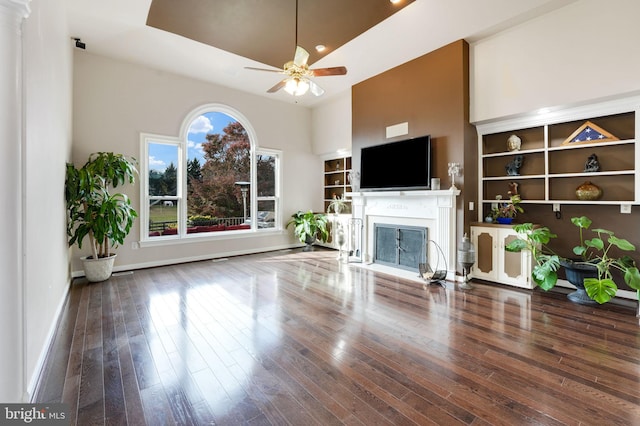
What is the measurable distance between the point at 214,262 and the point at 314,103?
14.8ft

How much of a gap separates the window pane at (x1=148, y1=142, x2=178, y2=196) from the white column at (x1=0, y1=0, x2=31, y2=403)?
13.9 feet

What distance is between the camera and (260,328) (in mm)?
2795

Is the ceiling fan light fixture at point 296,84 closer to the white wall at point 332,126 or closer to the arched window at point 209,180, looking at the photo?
the arched window at point 209,180

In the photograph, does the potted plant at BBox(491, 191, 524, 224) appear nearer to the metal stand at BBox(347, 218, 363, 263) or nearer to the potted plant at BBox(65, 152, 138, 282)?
the metal stand at BBox(347, 218, 363, 263)

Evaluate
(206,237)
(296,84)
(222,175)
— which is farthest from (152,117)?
(296,84)

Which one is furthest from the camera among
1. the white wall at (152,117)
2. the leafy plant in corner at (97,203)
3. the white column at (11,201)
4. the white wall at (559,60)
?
the white wall at (152,117)

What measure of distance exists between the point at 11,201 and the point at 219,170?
A: 494cm

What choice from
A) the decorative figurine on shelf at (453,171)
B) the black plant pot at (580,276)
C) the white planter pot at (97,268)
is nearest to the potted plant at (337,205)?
the decorative figurine on shelf at (453,171)

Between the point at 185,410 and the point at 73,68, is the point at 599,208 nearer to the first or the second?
the point at 185,410

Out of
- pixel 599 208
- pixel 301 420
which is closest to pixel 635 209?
pixel 599 208

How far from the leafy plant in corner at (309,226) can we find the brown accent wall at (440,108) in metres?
2.49

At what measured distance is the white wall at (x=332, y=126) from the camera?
6.66 metres

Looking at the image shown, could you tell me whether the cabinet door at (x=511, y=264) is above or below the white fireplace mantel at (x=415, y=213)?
below

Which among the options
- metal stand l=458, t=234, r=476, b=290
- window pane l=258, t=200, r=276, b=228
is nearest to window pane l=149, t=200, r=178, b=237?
window pane l=258, t=200, r=276, b=228
